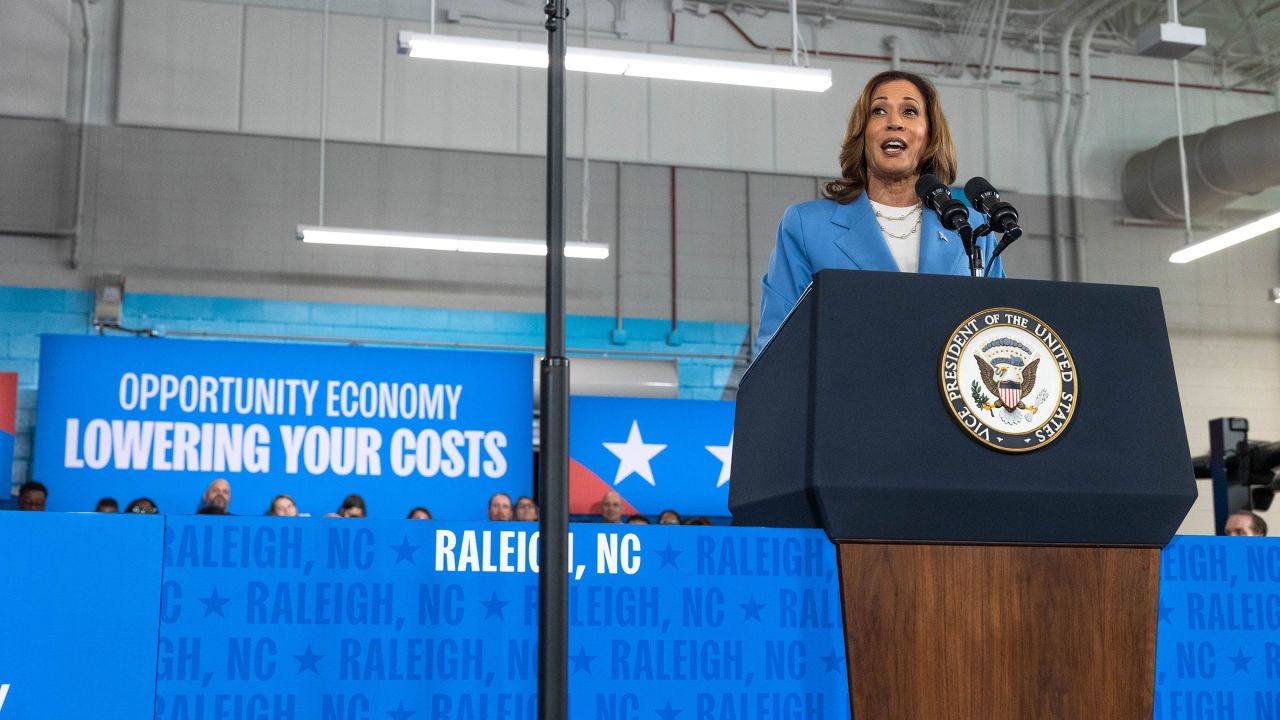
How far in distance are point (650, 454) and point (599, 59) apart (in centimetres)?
329

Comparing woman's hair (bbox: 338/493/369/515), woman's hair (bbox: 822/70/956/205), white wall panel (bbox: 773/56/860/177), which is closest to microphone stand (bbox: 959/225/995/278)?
woman's hair (bbox: 822/70/956/205)

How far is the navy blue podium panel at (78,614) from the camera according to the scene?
1.10 meters

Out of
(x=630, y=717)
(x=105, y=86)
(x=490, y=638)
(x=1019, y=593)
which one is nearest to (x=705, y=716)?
(x=630, y=717)

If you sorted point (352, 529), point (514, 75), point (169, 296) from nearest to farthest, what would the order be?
point (352, 529), point (169, 296), point (514, 75)

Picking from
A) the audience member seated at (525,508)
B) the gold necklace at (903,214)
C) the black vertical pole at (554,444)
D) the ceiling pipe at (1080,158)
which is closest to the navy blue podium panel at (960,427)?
the black vertical pole at (554,444)

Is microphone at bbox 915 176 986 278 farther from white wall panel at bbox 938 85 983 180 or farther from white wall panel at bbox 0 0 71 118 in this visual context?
white wall panel at bbox 938 85 983 180

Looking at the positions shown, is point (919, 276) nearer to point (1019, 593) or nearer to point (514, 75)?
point (1019, 593)

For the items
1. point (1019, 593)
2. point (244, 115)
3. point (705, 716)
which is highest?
point (244, 115)

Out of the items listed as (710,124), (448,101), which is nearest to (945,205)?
(448,101)

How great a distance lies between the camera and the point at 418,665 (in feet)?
3.80

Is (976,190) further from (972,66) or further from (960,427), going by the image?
(972,66)

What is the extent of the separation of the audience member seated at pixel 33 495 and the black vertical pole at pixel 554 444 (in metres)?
6.19

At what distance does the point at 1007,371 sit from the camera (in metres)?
1.23

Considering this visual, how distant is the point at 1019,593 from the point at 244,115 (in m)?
8.87
